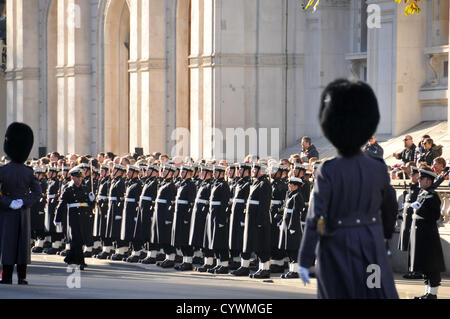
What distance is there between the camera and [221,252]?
18.6 m

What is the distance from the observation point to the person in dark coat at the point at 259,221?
1772cm

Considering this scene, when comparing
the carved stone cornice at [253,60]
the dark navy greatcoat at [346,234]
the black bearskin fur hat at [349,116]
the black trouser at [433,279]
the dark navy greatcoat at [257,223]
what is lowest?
the black trouser at [433,279]

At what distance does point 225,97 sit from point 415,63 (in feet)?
19.3

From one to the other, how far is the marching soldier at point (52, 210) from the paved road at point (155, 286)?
3864 mm

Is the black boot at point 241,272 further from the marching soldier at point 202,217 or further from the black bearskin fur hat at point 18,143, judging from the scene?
the black bearskin fur hat at point 18,143

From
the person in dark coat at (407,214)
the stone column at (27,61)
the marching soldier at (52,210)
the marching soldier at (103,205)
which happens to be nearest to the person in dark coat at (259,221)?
the person in dark coat at (407,214)

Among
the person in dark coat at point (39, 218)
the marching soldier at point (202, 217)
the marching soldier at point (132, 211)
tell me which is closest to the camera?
the marching soldier at point (202, 217)

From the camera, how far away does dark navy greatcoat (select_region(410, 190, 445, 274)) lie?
14758mm

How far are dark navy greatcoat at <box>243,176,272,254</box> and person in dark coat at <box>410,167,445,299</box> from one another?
3.15m

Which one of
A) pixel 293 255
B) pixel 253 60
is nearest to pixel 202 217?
pixel 293 255

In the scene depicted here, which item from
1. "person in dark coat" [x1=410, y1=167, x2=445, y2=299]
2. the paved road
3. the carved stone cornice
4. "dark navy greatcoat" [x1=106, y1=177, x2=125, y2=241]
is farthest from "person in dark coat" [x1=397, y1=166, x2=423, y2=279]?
the carved stone cornice
